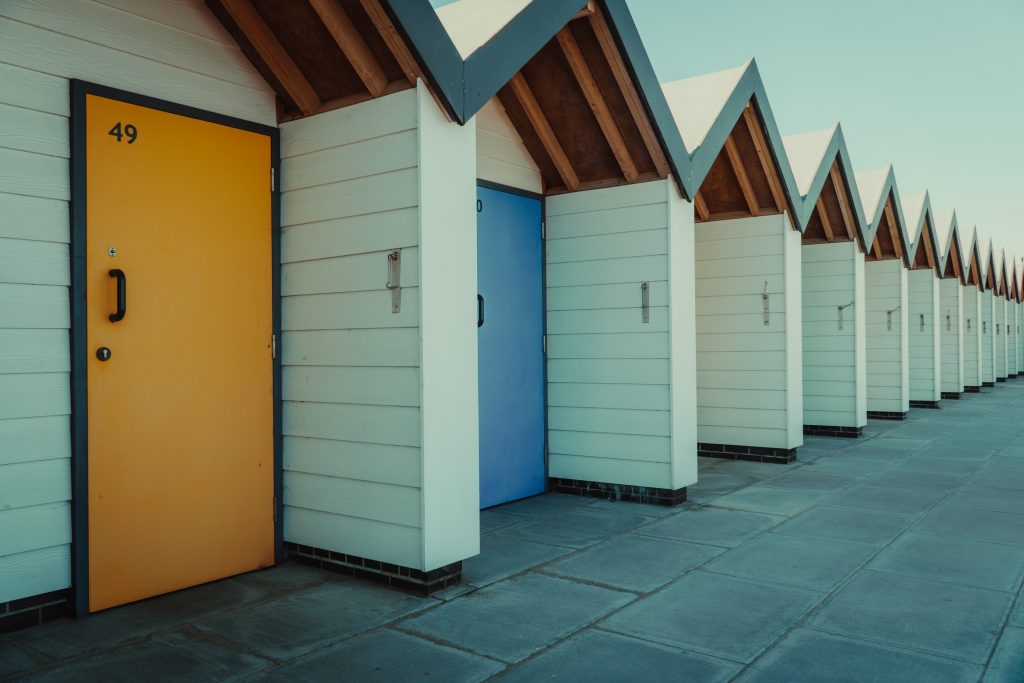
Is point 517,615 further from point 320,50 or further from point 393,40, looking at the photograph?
point 320,50

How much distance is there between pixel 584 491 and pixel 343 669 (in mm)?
3381

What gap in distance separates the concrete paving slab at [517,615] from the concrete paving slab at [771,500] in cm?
224

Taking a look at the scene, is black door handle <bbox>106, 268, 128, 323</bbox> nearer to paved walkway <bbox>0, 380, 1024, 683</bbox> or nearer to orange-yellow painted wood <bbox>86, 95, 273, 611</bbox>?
orange-yellow painted wood <bbox>86, 95, 273, 611</bbox>

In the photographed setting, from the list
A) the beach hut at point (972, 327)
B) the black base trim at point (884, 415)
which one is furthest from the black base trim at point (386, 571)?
the beach hut at point (972, 327)

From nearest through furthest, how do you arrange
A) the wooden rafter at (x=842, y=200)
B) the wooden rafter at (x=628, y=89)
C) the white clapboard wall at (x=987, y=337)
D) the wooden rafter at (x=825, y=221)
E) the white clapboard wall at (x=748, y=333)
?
1. the wooden rafter at (x=628, y=89)
2. the white clapboard wall at (x=748, y=333)
3. the wooden rafter at (x=842, y=200)
4. the wooden rafter at (x=825, y=221)
5. the white clapboard wall at (x=987, y=337)

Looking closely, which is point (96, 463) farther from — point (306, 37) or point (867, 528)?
point (867, 528)

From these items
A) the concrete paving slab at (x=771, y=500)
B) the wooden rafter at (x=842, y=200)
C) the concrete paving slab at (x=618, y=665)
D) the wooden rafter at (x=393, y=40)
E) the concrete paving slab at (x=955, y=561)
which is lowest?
the concrete paving slab at (x=955, y=561)

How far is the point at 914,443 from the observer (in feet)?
28.7

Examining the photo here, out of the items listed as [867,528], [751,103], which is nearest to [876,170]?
[751,103]

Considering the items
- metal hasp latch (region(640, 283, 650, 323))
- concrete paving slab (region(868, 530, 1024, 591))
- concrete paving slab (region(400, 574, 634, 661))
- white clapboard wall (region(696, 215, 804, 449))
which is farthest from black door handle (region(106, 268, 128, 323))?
white clapboard wall (region(696, 215, 804, 449))

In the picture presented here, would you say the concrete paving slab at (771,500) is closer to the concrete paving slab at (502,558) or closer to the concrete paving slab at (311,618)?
the concrete paving slab at (502,558)

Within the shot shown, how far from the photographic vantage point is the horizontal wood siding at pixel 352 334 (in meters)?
3.52

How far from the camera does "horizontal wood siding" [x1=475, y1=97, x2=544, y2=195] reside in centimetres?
525

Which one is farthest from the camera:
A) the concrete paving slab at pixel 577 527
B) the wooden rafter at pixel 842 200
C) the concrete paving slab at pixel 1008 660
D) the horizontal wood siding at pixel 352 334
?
the wooden rafter at pixel 842 200
